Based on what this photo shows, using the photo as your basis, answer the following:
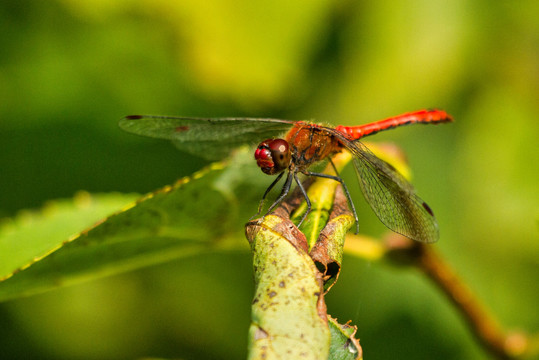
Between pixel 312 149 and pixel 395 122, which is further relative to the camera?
pixel 395 122

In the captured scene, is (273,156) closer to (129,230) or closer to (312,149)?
(312,149)

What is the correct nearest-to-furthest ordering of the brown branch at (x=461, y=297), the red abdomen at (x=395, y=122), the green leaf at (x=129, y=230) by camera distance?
1. the green leaf at (x=129, y=230)
2. the brown branch at (x=461, y=297)
3. the red abdomen at (x=395, y=122)

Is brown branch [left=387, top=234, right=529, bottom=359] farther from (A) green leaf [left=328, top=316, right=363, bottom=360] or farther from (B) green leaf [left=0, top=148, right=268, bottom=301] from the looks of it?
(A) green leaf [left=328, top=316, right=363, bottom=360]

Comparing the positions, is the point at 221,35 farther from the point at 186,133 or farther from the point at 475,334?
the point at 475,334

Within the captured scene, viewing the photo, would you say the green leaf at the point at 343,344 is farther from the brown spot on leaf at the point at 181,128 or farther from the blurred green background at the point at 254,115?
the blurred green background at the point at 254,115

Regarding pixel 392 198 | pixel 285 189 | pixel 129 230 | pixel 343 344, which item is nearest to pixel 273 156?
pixel 285 189

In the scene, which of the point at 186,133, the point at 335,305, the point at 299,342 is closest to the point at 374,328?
the point at 335,305

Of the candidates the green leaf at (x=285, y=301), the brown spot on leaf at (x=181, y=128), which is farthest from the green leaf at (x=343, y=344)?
the brown spot on leaf at (x=181, y=128)
